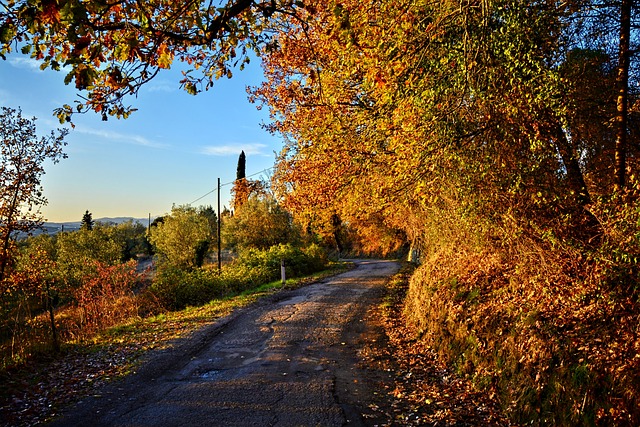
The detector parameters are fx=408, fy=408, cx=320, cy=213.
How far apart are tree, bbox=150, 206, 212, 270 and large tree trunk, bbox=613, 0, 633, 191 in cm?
3648

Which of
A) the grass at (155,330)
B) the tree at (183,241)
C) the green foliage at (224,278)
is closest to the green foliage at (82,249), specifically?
the tree at (183,241)

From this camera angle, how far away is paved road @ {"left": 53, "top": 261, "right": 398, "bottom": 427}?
214 inches

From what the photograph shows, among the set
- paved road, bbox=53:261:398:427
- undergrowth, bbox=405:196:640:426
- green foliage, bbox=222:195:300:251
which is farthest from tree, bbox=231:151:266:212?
undergrowth, bbox=405:196:640:426

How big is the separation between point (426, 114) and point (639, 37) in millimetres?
3890

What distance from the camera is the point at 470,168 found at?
697cm

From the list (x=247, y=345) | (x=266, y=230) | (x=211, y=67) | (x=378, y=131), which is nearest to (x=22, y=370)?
(x=247, y=345)

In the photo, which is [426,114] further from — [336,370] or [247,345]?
[247,345]

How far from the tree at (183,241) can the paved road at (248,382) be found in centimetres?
2983

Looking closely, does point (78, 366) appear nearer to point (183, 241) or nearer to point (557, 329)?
point (557, 329)

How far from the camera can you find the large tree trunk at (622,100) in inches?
245

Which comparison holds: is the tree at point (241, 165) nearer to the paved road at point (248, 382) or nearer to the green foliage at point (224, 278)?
the green foliage at point (224, 278)

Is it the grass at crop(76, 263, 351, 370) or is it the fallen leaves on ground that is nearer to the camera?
the fallen leaves on ground

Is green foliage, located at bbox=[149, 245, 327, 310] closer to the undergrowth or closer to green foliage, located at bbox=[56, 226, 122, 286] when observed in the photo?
the undergrowth

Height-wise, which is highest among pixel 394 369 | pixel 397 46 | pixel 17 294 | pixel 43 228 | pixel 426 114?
pixel 397 46
